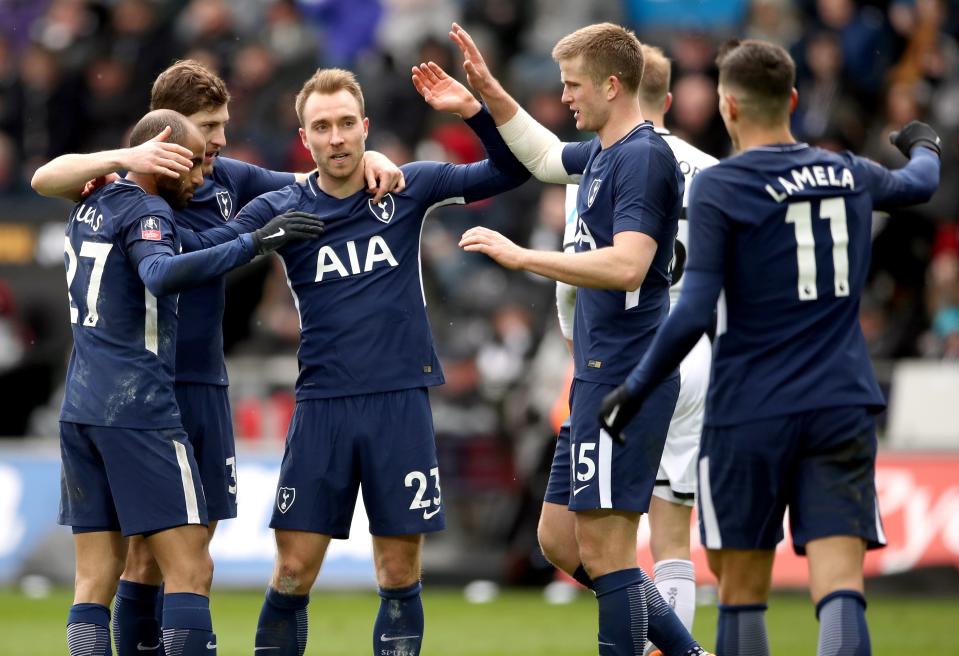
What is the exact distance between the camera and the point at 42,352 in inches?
583

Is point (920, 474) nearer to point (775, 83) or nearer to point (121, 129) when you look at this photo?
point (775, 83)

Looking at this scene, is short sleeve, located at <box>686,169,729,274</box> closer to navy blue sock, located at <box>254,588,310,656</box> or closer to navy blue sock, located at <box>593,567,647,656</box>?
navy blue sock, located at <box>593,567,647,656</box>

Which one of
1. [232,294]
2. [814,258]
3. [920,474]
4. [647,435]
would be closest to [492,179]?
[647,435]

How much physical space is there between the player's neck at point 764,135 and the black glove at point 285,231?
1897mm

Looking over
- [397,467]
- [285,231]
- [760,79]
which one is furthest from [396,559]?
[760,79]

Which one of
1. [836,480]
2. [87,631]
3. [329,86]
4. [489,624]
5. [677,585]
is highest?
[329,86]

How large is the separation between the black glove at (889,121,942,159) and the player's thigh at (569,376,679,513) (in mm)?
1436

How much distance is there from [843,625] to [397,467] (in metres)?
2.08

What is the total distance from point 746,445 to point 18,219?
1069 cm

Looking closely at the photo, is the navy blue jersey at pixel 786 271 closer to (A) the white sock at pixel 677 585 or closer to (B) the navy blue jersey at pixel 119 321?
(A) the white sock at pixel 677 585

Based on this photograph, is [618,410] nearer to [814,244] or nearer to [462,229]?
[814,244]

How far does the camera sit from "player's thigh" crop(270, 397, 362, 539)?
21.0 feet

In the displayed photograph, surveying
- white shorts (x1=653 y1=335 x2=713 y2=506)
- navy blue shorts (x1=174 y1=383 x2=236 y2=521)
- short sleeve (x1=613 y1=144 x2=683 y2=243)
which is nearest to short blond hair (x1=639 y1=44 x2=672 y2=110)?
short sleeve (x1=613 y1=144 x2=683 y2=243)

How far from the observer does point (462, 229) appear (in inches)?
591
